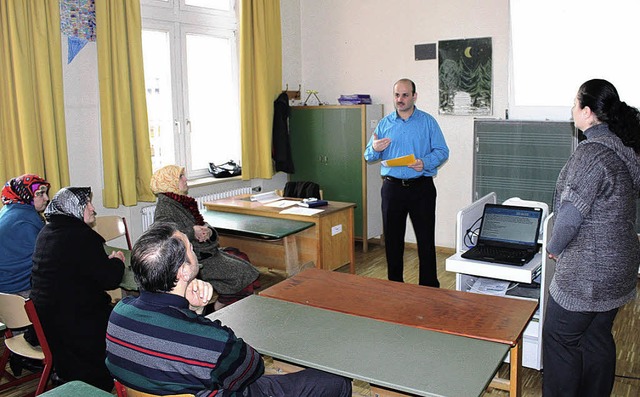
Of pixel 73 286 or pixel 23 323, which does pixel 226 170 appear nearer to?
pixel 73 286

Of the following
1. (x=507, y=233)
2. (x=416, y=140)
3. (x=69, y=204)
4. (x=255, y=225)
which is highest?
(x=416, y=140)

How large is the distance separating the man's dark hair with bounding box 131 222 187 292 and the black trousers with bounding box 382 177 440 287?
277 cm

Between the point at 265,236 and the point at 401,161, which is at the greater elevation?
the point at 401,161

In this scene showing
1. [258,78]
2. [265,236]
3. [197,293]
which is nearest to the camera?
[197,293]

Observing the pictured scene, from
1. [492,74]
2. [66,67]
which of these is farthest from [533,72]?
[66,67]

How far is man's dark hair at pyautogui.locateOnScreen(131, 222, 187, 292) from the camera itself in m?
2.03

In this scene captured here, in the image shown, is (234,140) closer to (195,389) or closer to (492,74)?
(492,74)

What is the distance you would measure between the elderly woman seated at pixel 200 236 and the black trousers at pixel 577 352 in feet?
7.06

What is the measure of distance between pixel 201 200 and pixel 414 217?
7.61 ft

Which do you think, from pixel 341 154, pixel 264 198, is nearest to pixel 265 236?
pixel 264 198

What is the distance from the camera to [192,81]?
6.22 meters

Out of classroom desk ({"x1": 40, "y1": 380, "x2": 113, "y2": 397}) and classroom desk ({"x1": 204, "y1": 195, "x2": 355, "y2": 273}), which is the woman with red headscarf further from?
classroom desk ({"x1": 204, "y1": 195, "x2": 355, "y2": 273})

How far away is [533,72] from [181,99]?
10.8 ft

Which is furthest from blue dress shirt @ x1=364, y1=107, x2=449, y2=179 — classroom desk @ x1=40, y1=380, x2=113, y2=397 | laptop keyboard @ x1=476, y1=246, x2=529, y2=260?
classroom desk @ x1=40, y1=380, x2=113, y2=397
